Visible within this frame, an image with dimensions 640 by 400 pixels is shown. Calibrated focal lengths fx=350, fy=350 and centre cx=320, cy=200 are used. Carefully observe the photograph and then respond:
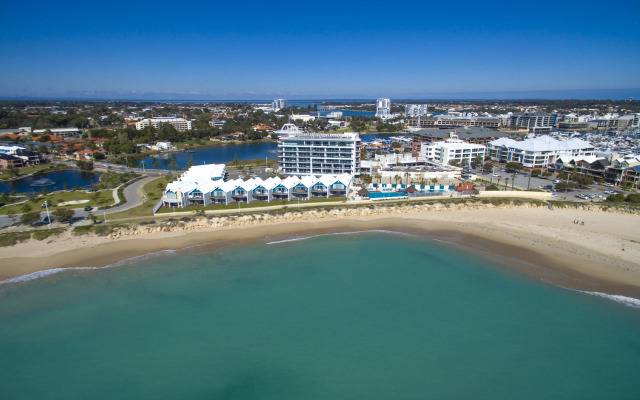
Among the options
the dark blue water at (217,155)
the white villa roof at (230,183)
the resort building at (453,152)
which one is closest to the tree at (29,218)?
the white villa roof at (230,183)

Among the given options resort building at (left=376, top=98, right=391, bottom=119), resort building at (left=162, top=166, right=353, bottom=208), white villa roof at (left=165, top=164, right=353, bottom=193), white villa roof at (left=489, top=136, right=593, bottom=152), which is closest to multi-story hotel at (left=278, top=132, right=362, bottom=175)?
white villa roof at (left=165, top=164, right=353, bottom=193)

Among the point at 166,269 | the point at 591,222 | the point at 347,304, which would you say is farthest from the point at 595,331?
the point at 166,269

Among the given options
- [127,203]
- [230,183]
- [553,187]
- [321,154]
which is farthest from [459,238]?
[127,203]

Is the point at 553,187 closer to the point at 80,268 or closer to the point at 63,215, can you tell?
the point at 80,268

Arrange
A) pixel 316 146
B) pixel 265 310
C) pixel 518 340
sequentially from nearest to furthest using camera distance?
pixel 518 340, pixel 265 310, pixel 316 146

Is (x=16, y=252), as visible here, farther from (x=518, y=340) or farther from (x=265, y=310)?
(x=518, y=340)

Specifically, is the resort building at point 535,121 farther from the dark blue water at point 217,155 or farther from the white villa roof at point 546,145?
the dark blue water at point 217,155
